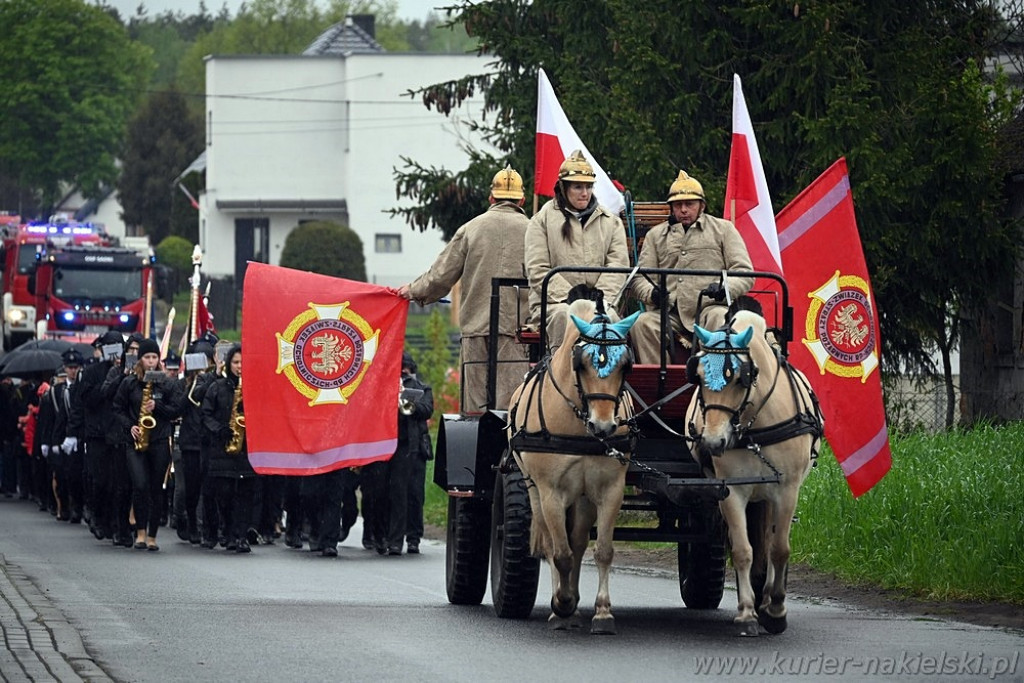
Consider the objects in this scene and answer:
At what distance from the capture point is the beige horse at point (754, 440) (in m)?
10.6

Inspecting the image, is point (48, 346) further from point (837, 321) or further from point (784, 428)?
point (784, 428)

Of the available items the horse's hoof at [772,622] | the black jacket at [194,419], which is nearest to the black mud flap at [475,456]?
the horse's hoof at [772,622]

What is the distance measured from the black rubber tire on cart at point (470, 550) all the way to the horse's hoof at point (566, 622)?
1.76 meters

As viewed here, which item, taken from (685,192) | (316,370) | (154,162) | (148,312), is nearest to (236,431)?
(316,370)

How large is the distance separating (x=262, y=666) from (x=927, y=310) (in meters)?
14.2

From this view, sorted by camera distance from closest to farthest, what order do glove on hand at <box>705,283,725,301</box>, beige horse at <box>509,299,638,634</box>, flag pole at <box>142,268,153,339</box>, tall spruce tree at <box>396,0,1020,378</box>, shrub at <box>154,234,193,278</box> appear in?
beige horse at <box>509,299,638,634</box>
glove on hand at <box>705,283,725,301</box>
tall spruce tree at <box>396,0,1020,378</box>
flag pole at <box>142,268,153,339</box>
shrub at <box>154,234,193,278</box>

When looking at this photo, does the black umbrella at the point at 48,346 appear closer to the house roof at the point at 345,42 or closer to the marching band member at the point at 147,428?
the marching band member at the point at 147,428

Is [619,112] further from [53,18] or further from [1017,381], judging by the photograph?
[53,18]

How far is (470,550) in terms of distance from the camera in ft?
43.0

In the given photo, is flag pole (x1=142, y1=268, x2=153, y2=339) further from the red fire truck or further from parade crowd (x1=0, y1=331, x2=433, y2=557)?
parade crowd (x1=0, y1=331, x2=433, y2=557)

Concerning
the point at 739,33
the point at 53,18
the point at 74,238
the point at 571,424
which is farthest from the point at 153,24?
the point at 571,424

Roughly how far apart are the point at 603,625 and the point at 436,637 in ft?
3.15

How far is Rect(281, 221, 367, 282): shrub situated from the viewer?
69.3m

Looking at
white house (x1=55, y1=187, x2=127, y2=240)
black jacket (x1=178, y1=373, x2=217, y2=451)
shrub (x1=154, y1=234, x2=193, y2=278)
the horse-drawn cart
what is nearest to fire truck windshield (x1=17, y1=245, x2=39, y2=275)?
shrub (x1=154, y1=234, x2=193, y2=278)
